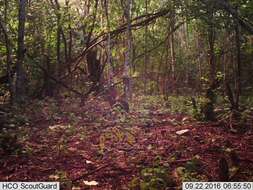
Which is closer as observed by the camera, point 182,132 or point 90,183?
point 90,183

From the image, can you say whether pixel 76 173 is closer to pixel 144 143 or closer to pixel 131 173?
pixel 131 173

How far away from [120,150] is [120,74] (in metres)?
6.94

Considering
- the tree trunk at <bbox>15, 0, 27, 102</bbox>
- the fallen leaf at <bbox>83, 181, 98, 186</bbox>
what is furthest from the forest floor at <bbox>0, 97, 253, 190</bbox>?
the tree trunk at <bbox>15, 0, 27, 102</bbox>

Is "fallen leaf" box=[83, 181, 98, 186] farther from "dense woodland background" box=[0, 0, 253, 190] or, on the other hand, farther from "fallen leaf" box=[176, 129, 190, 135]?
"fallen leaf" box=[176, 129, 190, 135]

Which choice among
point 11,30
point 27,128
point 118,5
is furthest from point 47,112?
point 118,5

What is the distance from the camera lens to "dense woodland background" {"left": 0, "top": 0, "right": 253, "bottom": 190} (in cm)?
644

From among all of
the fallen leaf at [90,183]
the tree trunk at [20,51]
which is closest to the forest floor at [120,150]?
the fallen leaf at [90,183]

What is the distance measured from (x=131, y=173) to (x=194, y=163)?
735mm

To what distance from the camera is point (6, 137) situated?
571 cm

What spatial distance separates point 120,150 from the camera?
5.82m

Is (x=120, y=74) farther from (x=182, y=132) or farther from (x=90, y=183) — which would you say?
(x=90, y=183)

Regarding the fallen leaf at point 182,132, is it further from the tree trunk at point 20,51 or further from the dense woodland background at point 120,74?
the tree trunk at point 20,51

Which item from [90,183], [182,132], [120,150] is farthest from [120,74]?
[90,183]

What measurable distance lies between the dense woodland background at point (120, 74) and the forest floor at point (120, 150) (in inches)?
1.2
